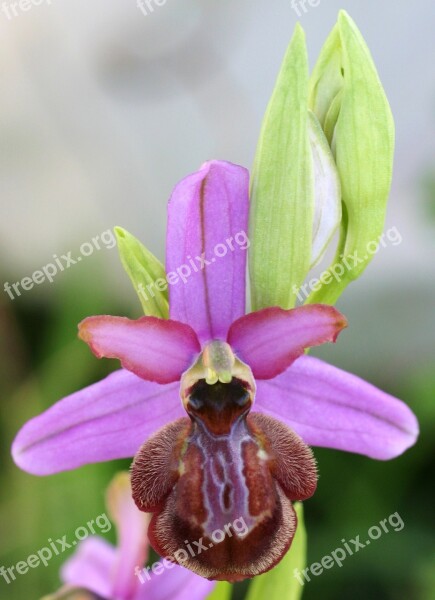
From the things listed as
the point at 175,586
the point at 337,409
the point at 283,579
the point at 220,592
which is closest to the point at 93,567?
the point at 175,586

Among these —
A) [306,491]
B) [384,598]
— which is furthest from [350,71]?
[384,598]

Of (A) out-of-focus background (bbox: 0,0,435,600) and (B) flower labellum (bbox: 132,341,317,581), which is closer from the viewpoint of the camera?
(B) flower labellum (bbox: 132,341,317,581)

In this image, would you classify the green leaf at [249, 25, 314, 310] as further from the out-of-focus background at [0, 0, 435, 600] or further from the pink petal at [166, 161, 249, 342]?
the out-of-focus background at [0, 0, 435, 600]

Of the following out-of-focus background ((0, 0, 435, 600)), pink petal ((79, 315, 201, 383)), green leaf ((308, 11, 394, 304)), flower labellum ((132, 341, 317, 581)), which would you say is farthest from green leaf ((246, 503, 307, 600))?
out-of-focus background ((0, 0, 435, 600))

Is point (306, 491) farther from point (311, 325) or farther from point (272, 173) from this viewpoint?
point (272, 173)

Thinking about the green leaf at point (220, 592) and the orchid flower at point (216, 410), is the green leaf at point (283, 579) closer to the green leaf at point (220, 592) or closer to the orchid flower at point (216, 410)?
the green leaf at point (220, 592)

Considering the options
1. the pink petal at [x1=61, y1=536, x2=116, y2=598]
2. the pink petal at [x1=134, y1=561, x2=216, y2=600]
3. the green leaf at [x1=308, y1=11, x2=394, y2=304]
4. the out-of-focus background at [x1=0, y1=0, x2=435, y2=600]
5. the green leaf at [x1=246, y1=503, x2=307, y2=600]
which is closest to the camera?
the green leaf at [x1=308, y1=11, x2=394, y2=304]

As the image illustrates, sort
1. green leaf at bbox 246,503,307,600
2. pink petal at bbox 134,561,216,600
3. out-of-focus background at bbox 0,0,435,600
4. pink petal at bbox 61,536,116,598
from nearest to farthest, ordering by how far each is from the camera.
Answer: green leaf at bbox 246,503,307,600
pink petal at bbox 134,561,216,600
pink petal at bbox 61,536,116,598
out-of-focus background at bbox 0,0,435,600
